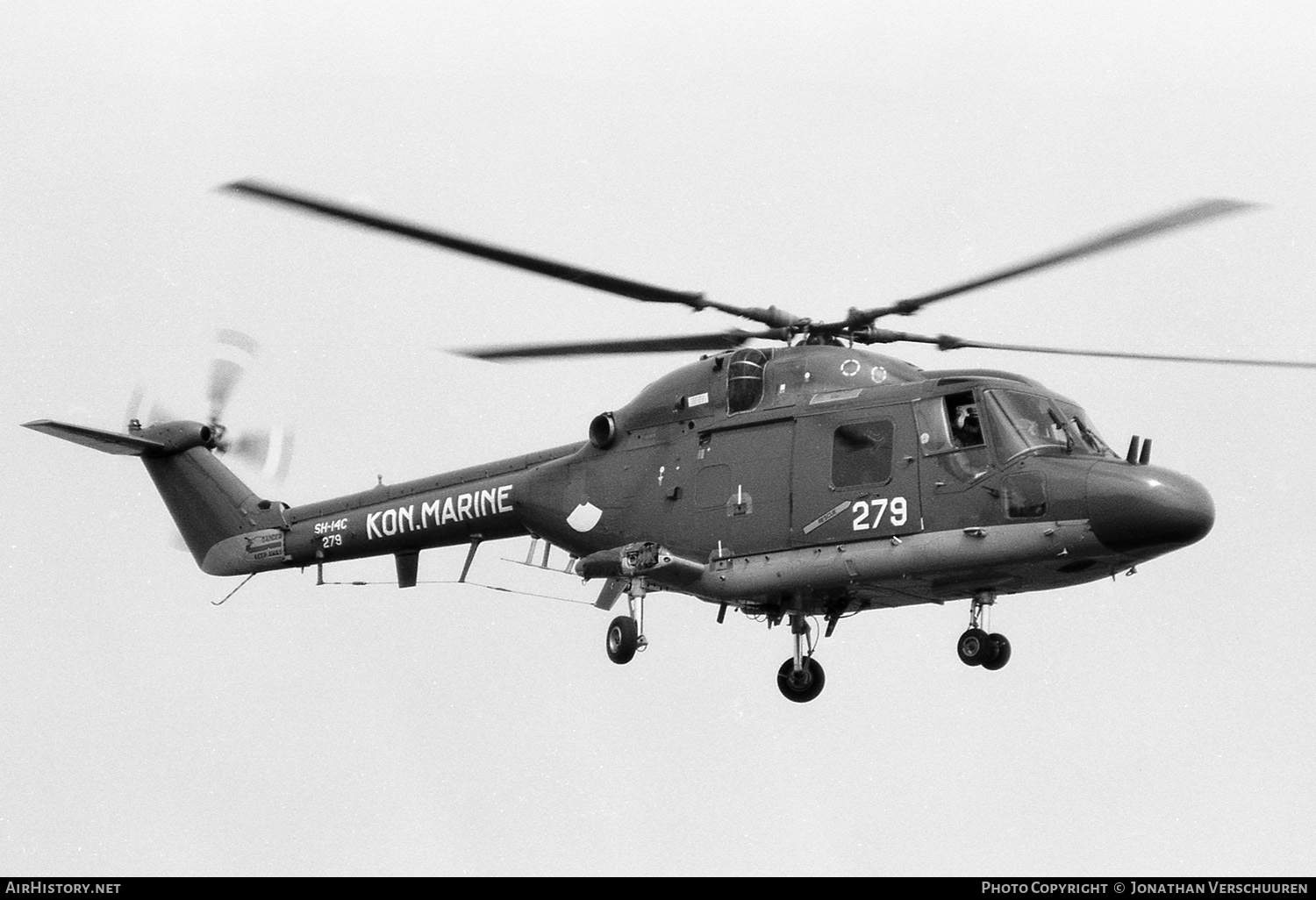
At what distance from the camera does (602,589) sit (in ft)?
68.3

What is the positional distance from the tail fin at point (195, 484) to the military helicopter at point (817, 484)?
143 inches

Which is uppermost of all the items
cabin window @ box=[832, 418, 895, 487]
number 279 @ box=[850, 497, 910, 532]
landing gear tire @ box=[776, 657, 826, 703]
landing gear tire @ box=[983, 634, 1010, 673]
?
cabin window @ box=[832, 418, 895, 487]

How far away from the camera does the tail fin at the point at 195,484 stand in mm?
25453

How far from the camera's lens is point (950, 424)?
61.2 feet

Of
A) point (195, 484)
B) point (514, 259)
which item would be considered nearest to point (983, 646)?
point (514, 259)

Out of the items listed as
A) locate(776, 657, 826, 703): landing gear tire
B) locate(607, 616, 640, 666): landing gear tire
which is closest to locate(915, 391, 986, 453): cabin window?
locate(776, 657, 826, 703): landing gear tire

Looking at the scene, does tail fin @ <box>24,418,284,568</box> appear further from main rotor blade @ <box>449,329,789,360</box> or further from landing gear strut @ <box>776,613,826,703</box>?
landing gear strut @ <box>776,613,826,703</box>

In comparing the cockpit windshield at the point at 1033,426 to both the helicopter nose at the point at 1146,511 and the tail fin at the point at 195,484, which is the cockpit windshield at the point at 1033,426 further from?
the tail fin at the point at 195,484

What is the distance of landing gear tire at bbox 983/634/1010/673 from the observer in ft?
61.7

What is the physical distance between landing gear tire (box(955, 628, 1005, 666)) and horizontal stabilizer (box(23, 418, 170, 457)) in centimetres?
1251

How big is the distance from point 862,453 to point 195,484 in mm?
11314
